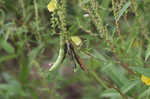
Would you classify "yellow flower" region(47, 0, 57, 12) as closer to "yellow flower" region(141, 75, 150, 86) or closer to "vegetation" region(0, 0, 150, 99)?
"vegetation" region(0, 0, 150, 99)

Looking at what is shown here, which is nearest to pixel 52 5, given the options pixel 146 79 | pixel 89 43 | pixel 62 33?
pixel 62 33

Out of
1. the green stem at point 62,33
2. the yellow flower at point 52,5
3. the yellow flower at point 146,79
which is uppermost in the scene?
the yellow flower at point 52,5

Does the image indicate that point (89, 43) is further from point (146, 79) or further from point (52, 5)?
point (52, 5)

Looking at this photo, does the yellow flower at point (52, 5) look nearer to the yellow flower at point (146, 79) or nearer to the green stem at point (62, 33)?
the green stem at point (62, 33)

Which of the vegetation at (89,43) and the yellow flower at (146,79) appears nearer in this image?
the vegetation at (89,43)

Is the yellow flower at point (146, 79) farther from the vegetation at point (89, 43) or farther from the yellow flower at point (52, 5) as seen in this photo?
the yellow flower at point (52, 5)

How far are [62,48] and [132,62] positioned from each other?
612 millimetres

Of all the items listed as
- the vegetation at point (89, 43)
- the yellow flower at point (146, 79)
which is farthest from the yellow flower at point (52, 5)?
the yellow flower at point (146, 79)

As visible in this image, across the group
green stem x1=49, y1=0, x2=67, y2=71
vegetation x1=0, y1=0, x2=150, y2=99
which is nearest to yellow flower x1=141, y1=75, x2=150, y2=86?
vegetation x1=0, y1=0, x2=150, y2=99

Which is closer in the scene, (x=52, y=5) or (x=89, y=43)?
(x=52, y=5)

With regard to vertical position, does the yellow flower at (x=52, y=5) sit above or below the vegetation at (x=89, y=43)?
above

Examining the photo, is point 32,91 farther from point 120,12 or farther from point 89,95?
point 120,12

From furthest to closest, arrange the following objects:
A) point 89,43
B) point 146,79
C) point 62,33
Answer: point 89,43 → point 146,79 → point 62,33

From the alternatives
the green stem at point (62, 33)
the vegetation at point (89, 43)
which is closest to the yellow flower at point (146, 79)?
the vegetation at point (89, 43)
